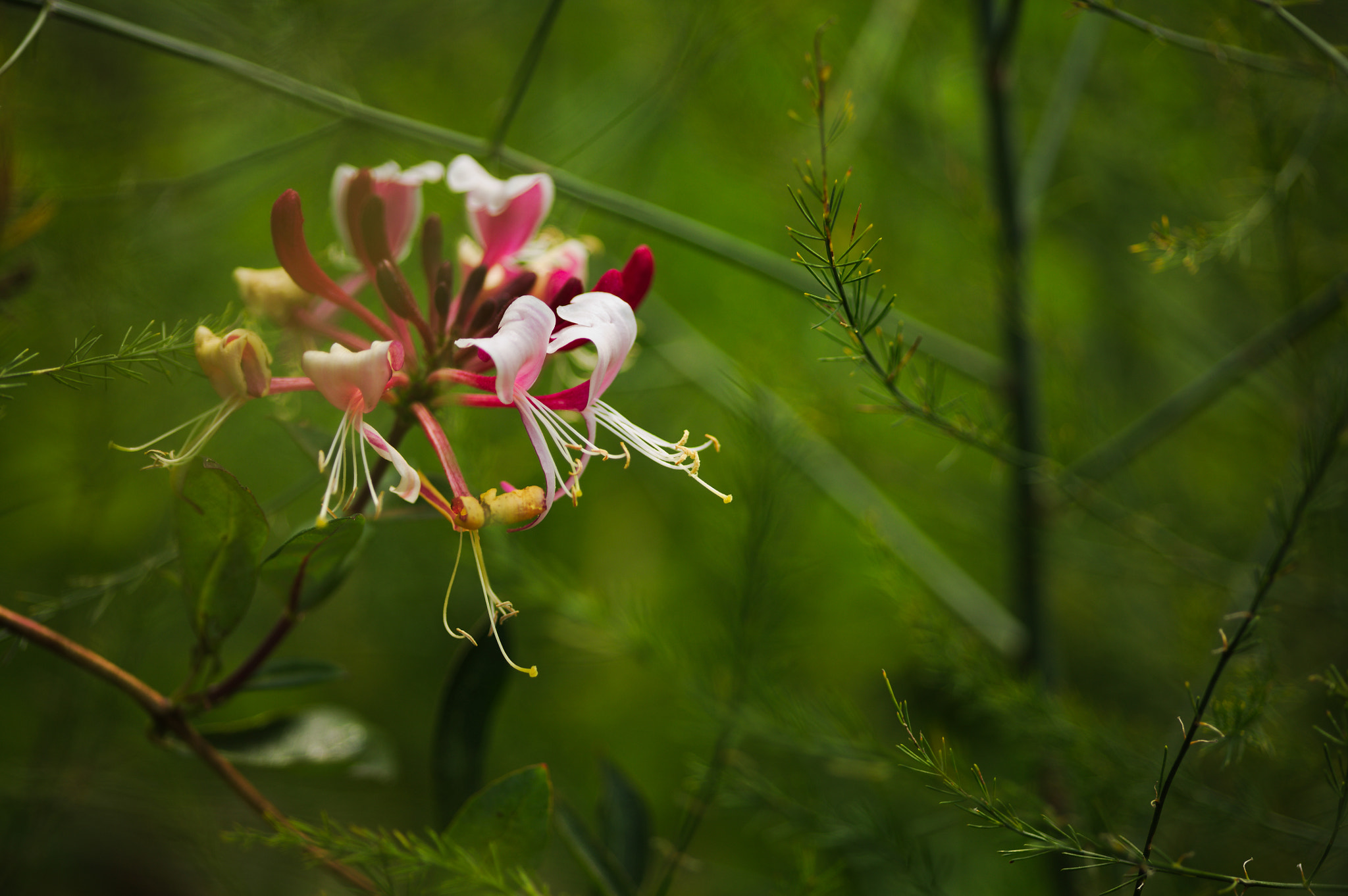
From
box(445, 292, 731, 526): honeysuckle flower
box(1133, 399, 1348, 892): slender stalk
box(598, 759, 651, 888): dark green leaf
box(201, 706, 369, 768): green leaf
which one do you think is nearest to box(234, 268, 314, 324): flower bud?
box(445, 292, 731, 526): honeysuckle flower

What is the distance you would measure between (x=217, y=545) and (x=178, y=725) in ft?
0.33

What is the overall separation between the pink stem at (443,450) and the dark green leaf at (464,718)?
0.39 feet

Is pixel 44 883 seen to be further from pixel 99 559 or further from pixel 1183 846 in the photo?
pixel 1183 846

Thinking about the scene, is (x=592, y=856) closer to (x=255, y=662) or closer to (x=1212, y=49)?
(x=255, y=662)

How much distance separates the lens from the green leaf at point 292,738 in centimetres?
40

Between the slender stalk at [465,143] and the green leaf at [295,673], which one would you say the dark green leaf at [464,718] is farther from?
the slender stalk at [465,143]

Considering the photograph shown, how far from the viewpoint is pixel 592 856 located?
442 millimetres

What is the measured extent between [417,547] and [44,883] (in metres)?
0.51

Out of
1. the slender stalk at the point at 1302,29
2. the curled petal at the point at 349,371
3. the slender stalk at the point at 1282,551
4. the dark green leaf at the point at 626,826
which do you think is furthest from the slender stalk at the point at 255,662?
the slender stalk at the point at 1302,29

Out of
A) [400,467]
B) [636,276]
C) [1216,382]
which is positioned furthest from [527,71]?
[1216,382]

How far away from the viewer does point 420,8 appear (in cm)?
A: 95

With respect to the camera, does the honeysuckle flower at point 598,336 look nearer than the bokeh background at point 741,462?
Yes

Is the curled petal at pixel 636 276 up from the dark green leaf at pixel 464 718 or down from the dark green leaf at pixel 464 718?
up

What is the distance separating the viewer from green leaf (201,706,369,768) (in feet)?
1.33
